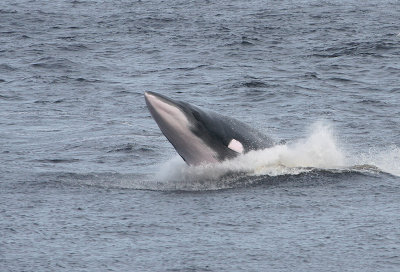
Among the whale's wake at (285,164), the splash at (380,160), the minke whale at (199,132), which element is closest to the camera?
the minke whale at (199,132)

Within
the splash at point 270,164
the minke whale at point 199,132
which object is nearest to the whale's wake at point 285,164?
the splash at point 270,164

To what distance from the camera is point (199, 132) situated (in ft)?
77.4

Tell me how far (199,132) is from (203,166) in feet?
3.30

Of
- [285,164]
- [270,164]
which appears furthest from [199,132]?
[285,164]

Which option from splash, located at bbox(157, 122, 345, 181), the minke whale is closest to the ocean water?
splash, located at bbox(157, 122, 345, 181)

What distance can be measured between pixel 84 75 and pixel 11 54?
8074 millimetres

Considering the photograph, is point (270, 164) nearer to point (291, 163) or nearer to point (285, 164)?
point (285, 164)

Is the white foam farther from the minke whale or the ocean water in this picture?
the minke whale

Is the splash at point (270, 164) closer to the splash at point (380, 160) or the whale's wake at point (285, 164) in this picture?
the whale's wake at point (285, 164)

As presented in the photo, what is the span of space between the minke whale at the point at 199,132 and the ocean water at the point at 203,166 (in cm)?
32

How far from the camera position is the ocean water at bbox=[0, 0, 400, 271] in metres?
18.8

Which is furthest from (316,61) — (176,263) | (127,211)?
(176,263)

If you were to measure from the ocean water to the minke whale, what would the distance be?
1.04ft

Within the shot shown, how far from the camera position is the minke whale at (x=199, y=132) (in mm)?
23125
